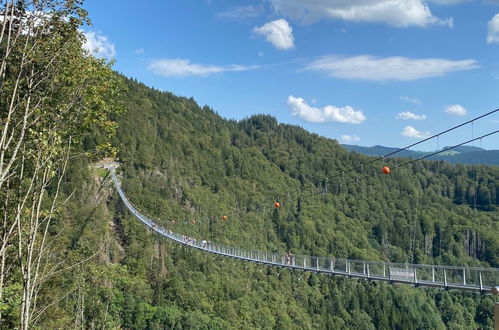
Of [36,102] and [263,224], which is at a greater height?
[36,102]

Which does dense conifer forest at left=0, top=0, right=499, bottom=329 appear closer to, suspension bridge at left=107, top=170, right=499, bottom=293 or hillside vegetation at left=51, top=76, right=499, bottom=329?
hillside vegetation at left=51, top=76, right=499, bottom=329

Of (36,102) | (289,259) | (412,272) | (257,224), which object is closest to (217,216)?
(257,224)

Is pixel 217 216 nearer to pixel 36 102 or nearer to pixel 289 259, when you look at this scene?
pixel 289 259

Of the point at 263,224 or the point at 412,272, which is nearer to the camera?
the point at 412,272

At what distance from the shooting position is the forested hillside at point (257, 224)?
53500mm

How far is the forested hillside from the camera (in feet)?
176

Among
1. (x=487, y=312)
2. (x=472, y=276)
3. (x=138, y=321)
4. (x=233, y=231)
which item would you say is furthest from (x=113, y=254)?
(x=472, y=276)

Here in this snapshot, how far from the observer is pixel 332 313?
234 feet

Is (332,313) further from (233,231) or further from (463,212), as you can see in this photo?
(463,212)

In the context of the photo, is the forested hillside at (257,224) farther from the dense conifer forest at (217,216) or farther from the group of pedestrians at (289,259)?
the group of pedestrians at (289,259)

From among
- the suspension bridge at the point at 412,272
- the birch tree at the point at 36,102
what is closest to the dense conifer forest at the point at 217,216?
the birch tree at the point at 36,102

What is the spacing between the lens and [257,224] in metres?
93.2

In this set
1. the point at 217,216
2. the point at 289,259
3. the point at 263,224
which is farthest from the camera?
the point at 263,224

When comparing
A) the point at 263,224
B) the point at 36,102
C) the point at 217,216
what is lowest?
the point at 263,224
